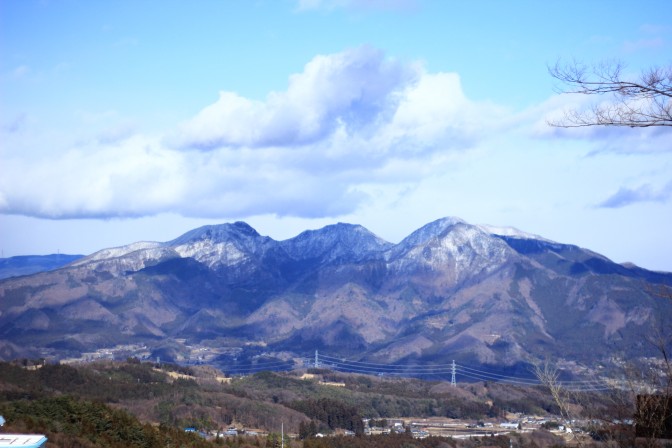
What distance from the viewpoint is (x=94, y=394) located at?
142750 millimetres

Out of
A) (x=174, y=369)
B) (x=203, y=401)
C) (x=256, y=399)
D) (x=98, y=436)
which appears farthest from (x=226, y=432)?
(x=174, y=369)

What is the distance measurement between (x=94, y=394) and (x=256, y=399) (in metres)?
28.9

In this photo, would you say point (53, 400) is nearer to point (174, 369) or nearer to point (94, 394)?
point (94, 394)

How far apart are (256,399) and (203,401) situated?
49.5 feet

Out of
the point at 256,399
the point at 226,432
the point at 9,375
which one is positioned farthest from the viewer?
the point at 256,399

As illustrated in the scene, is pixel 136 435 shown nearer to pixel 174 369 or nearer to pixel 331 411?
pixel 331 411

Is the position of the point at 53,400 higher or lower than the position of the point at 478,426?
higher

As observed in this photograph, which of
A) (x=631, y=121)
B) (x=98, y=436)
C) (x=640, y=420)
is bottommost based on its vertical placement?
(x=98, y=436)

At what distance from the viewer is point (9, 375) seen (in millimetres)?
136125

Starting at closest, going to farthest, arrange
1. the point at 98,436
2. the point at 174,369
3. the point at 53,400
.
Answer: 1. the point at 98,436
2. the point at 53,400
3. the point at 174,369

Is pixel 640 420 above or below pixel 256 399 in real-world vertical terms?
above

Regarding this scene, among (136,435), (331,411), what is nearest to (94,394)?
(331,411)

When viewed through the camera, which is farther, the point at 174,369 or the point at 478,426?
the point at 174,369

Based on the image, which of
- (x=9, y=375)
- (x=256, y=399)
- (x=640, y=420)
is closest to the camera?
(x=640, y=420)
